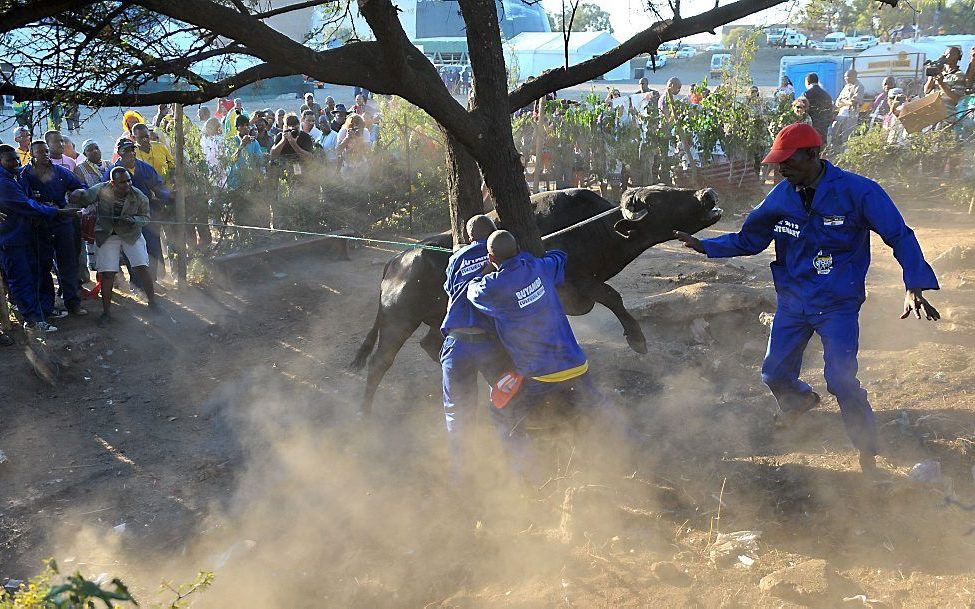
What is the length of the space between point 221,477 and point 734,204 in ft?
34.1

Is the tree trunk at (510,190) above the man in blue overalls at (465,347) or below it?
above

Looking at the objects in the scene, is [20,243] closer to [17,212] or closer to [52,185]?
[17,212]

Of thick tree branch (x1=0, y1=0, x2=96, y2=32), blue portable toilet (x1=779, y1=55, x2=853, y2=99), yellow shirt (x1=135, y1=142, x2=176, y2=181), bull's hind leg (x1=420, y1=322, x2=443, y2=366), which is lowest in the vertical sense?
bull's hind leg (x1=420, y1=322, x2=443, y2=366)

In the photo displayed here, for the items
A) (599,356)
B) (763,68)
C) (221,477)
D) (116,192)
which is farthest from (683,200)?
(763,68)

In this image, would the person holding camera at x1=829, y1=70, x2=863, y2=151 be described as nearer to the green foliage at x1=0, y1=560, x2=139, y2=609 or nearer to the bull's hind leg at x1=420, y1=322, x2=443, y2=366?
the bull's hind leg at x1=420, y1=322, x2=443, y2=366

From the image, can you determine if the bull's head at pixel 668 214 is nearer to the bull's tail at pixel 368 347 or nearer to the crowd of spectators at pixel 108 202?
the bull's tail at pixel 368 347

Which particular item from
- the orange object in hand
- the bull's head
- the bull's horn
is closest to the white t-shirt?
the bull's head

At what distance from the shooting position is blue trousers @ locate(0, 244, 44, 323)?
907cm

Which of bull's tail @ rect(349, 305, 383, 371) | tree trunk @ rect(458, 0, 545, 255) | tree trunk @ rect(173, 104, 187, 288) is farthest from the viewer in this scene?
tree trunk @ rect(173, 104, 187, 288)

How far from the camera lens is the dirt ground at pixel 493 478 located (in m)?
4.55

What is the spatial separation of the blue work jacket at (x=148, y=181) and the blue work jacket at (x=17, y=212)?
4.11 ft

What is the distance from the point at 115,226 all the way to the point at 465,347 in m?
5.87

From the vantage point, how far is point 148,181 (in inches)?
413

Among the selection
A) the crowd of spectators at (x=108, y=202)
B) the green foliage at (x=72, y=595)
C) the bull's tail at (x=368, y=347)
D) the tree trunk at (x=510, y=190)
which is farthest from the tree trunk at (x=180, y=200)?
the green foliage at (x=72, y=595)
